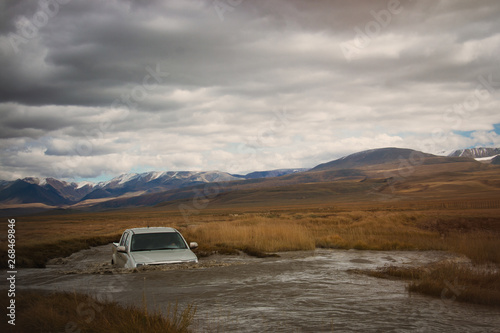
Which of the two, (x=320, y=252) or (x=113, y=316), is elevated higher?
(x=113, y=316)

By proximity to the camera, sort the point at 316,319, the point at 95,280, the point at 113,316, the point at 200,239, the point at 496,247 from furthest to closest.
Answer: the point at 200,239, the point at 496,247, the point at 95,280, the point at 316,319, the point at 113,316

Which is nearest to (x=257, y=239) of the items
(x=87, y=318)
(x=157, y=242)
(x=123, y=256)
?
(x=157, y=242)

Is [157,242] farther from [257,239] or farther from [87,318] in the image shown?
[257,239]

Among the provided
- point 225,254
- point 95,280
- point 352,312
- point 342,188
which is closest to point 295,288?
point 352,312

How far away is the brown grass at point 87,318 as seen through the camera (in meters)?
6.04

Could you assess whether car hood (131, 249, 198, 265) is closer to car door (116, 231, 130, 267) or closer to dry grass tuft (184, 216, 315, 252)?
car door (116, 231, 130, 267)

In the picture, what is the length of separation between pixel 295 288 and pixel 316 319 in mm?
3388

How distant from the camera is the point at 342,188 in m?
192

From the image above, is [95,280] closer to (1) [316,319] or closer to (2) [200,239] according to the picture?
(1) [316,319]

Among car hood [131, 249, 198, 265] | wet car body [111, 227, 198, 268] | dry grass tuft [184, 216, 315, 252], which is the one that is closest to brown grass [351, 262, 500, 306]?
car hood [131, 249, 198, 265]

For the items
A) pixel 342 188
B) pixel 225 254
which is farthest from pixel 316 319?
pixel 342 188

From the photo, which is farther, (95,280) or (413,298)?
(95,280)

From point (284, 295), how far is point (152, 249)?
190 inches

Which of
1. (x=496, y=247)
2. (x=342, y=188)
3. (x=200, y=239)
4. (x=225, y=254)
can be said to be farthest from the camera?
(x=342, y=188)
